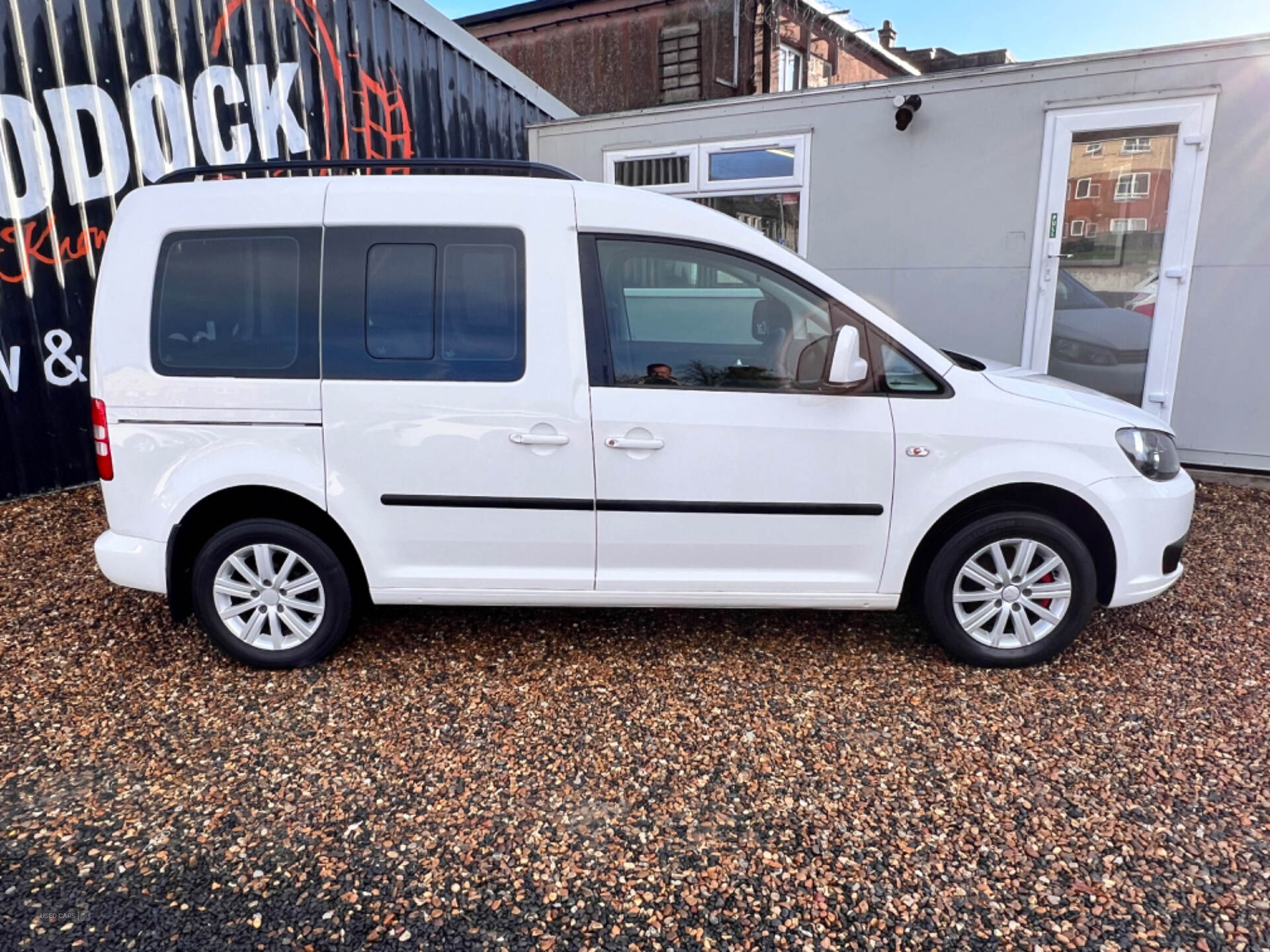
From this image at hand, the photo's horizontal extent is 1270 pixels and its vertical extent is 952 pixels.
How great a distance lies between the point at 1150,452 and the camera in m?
3.45

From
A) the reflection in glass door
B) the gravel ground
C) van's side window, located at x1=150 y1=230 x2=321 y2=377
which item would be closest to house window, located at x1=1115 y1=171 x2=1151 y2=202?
the reflection in glass door

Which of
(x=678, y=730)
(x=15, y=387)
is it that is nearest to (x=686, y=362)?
(x=678, y=730)

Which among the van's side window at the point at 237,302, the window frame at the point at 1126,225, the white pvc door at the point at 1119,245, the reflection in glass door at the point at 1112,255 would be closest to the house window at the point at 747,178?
the white pvc door at the point at 1119,245

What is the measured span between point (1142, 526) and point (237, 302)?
380cm

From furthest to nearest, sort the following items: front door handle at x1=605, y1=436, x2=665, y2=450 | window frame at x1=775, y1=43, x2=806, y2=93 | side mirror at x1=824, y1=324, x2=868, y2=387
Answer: window frame at x1=775, y1=43, x2=806, y2=93 < front door handle at x1=605, y1=436, x2=665, y2=450 < side mirror at x1=824, y1=324, x2=868, y2=387

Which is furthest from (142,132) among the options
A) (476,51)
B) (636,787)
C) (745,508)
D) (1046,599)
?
(1046,599)

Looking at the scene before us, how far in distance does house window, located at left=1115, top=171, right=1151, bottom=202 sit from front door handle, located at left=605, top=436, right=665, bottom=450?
494 centimetres

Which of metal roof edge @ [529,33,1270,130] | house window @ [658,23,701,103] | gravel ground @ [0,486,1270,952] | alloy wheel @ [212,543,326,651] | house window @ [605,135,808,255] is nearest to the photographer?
gravel ground @ [0,486,1270,952]

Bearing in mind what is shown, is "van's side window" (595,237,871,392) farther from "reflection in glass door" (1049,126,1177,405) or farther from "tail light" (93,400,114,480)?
"reflection in glass door" (1049,126,1177,405)

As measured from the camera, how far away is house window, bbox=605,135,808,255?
7336 mm

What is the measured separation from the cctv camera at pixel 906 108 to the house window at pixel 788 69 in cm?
1185

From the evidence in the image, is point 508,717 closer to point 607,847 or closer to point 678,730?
point 678,730

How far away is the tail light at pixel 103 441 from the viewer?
337 cm

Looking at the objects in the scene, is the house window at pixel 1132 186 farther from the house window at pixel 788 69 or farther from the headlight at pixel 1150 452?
the house window at pixel 788 69
